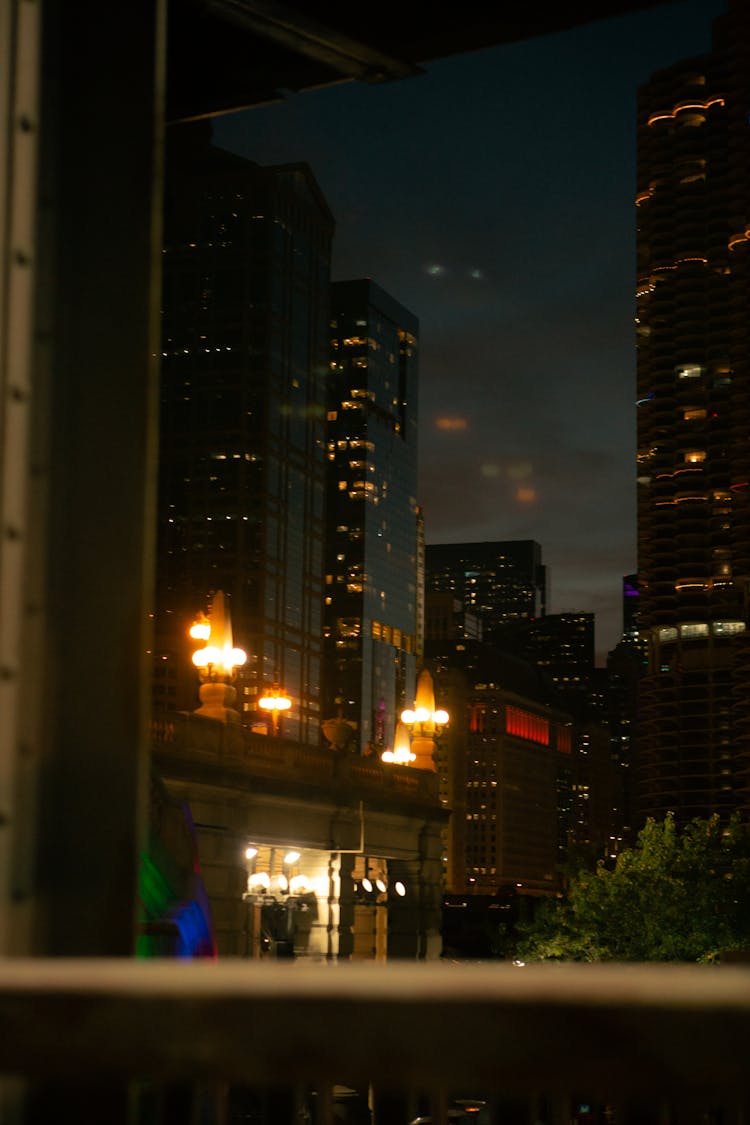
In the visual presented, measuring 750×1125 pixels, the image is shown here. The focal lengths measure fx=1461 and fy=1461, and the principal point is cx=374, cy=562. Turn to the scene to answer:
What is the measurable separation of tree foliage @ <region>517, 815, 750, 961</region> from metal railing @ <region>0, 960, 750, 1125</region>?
56987mm

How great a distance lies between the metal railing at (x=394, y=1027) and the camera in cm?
165

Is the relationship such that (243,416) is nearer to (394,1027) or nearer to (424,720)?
(424,720)

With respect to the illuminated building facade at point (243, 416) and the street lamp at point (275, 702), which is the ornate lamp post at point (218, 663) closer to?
the street lamp at point (275, 702)

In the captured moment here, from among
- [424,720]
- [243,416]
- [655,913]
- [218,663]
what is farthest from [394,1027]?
[243,416]

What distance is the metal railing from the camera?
1.65 m

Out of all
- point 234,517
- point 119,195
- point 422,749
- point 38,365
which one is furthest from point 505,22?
point 234,517

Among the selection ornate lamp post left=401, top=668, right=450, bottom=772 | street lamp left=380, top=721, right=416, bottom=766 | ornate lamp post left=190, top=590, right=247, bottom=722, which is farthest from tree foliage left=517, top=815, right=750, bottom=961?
ornate lamp post left=190, top=590, right=247, bottom=722

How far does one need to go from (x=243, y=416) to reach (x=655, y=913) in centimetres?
13706

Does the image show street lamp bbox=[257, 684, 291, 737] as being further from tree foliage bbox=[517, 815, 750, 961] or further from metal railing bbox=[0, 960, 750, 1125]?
metal railing bbox=[0, 960, 750, 1125]

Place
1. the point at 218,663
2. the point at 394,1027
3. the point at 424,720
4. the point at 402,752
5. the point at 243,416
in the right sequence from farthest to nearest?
the point at 243,416 < the point at 424,720 < the point at 402,752 < the point at 218,663 < the point at 394,1027

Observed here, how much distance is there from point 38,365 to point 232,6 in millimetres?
1466

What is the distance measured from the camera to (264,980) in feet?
5.75

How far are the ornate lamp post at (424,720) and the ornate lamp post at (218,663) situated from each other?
633 inches

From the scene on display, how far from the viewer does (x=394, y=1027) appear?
1.72m
